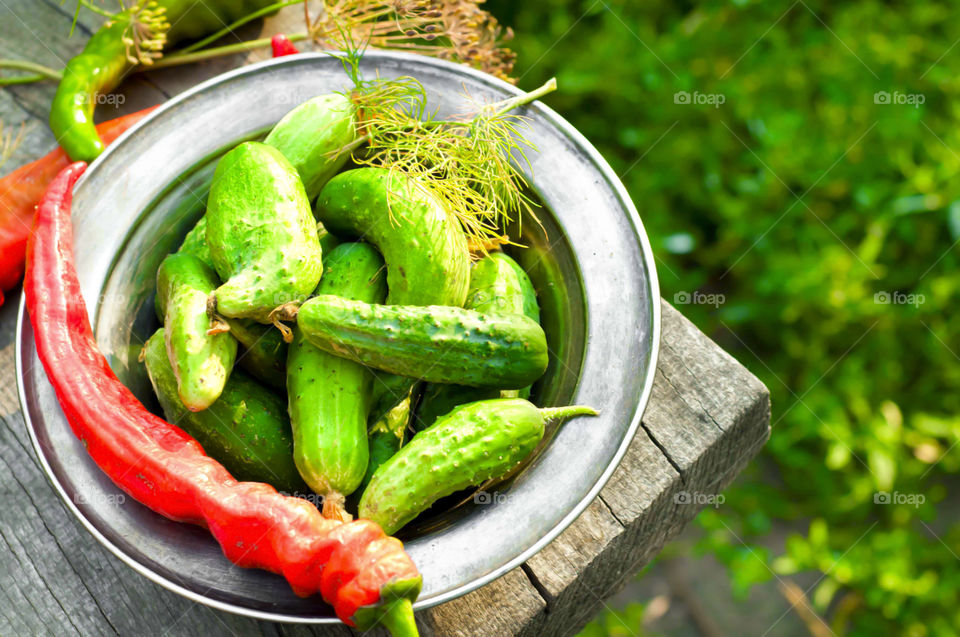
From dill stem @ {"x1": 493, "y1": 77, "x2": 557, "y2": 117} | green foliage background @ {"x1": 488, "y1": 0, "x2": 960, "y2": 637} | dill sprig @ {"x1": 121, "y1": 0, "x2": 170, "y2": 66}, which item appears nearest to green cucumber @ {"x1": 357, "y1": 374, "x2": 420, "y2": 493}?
dill stem @ {"x1": 493, "y1": 77, "x2": 557, "y2": 117}

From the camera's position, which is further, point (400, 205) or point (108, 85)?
point (108, 85)

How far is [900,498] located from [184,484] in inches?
84.5

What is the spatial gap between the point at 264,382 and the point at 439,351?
0.38m

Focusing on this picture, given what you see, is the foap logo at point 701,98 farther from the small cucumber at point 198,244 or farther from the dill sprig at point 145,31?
the small cucumber at point 198,244

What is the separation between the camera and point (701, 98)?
259cm

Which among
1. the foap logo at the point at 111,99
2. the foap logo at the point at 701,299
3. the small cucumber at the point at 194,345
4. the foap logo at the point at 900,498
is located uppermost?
the foap logo at the point at 111,99

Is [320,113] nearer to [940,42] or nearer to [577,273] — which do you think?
[577,273]

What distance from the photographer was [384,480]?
1135mm

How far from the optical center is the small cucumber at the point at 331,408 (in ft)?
3.79

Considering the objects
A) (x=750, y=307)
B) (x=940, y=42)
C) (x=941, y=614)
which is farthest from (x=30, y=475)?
(x=940, y=42)

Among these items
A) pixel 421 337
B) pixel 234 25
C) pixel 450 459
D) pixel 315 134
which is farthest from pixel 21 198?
pixel 450 459

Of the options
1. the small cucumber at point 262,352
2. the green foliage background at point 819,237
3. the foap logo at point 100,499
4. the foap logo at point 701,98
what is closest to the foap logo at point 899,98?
the green foliage background at point 819,237

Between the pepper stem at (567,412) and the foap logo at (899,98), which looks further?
the foap logo at (899,98)

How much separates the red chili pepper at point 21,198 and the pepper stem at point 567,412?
3.79 feet
